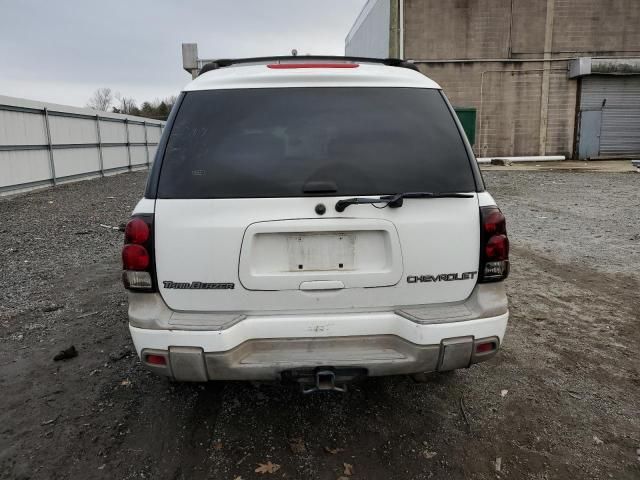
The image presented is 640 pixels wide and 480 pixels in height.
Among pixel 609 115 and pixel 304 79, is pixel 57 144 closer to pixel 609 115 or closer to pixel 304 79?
pixel 304 79

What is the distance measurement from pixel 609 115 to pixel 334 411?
2381 cm

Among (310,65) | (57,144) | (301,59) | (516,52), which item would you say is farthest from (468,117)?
(310,65)

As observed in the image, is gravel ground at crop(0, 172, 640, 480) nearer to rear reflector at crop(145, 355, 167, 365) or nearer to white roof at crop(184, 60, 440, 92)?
rear reflector at crop(145, 355, 167, 365)

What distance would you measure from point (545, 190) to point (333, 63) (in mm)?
12147

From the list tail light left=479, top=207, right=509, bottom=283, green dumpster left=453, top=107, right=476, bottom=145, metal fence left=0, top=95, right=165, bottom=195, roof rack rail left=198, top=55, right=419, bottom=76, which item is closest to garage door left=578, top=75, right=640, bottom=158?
green dumpster left=453, top=107, right=476, bottom=145

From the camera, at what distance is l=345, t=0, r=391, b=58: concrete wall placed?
21.2 m

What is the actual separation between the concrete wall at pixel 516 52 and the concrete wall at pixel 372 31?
50.0 inches

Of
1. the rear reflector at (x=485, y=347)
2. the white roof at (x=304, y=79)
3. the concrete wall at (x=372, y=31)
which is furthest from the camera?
the concrete wall at (x=372, y=31)

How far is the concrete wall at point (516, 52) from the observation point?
2031 cm

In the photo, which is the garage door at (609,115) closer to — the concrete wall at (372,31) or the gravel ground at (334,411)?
the concrete wall at (372,31)

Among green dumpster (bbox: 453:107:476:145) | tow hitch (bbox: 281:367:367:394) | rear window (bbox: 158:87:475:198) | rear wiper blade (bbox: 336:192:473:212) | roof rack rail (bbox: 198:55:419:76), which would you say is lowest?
tow hitch (bbox: 281:367:367:394)

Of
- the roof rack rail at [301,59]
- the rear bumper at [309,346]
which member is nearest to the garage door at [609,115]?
the roof rack rail at [301,59]

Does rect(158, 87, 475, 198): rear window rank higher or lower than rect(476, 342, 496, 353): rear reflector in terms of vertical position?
higher

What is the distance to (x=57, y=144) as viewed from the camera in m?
15.4
